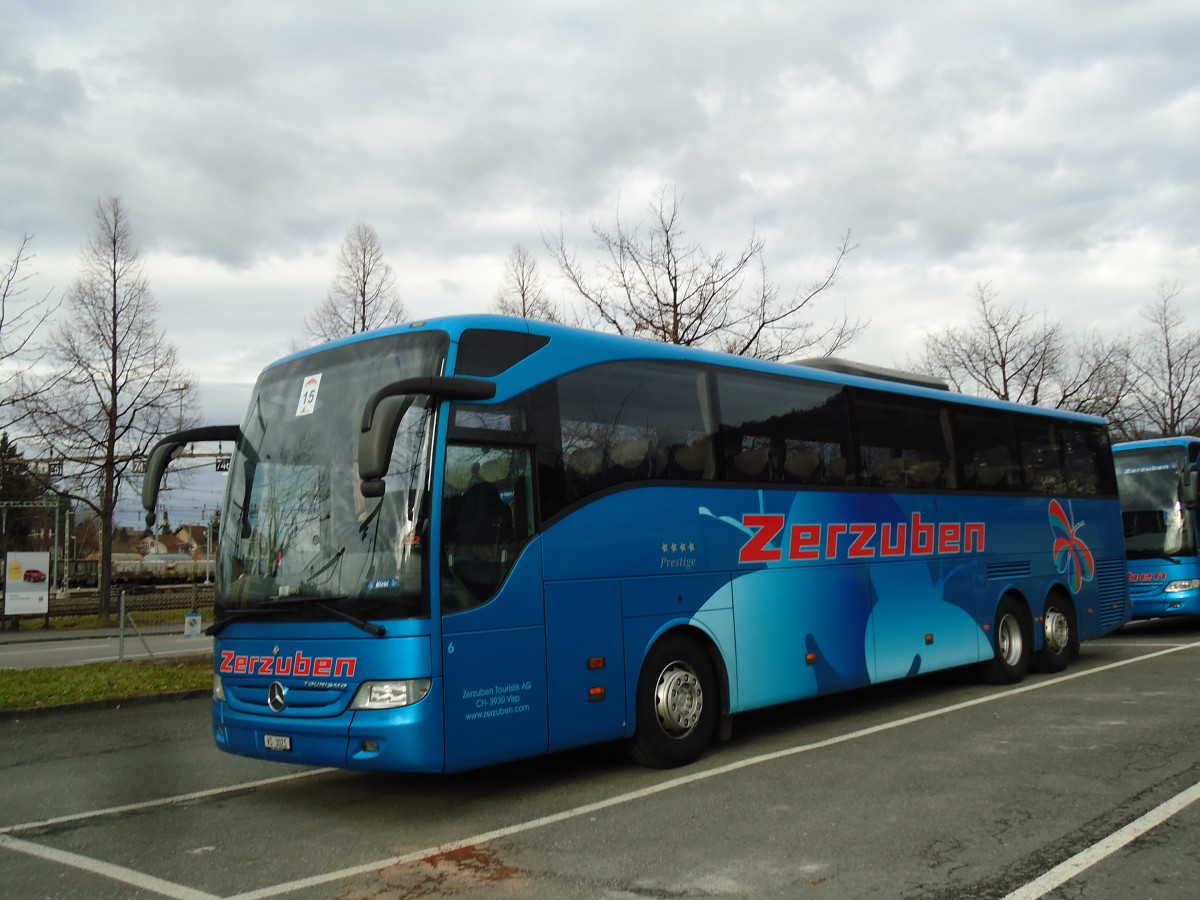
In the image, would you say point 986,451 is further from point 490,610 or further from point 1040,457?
point 490,610

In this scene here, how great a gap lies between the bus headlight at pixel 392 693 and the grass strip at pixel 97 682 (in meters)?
7.69

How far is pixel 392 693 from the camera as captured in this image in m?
6.57

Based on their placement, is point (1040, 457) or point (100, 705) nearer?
point (100, 705)

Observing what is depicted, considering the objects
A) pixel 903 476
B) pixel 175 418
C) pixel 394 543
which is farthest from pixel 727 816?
pixel 175 418

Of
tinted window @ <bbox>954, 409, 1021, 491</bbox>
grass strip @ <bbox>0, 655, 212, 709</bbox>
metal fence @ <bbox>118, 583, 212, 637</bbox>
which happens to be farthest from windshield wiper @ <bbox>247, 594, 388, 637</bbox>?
metal fence @ <bbox>118, 583, 212, 637</bbox>

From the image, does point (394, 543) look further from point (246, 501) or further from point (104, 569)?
point (104, 569)

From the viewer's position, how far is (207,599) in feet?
126

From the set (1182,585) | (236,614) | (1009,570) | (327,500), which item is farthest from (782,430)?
(1182,585)

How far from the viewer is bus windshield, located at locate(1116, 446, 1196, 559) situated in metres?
18.5

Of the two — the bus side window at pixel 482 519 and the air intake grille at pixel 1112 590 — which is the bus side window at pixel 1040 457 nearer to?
the air intake grille at pixel 1112 590

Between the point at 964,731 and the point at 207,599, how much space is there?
34.1 m

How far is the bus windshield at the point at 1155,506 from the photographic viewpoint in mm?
18484

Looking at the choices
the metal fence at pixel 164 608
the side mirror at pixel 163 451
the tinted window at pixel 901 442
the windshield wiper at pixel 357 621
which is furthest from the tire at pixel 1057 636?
the metal fence at pixel 164 608

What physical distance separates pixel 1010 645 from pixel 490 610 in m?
8.33
